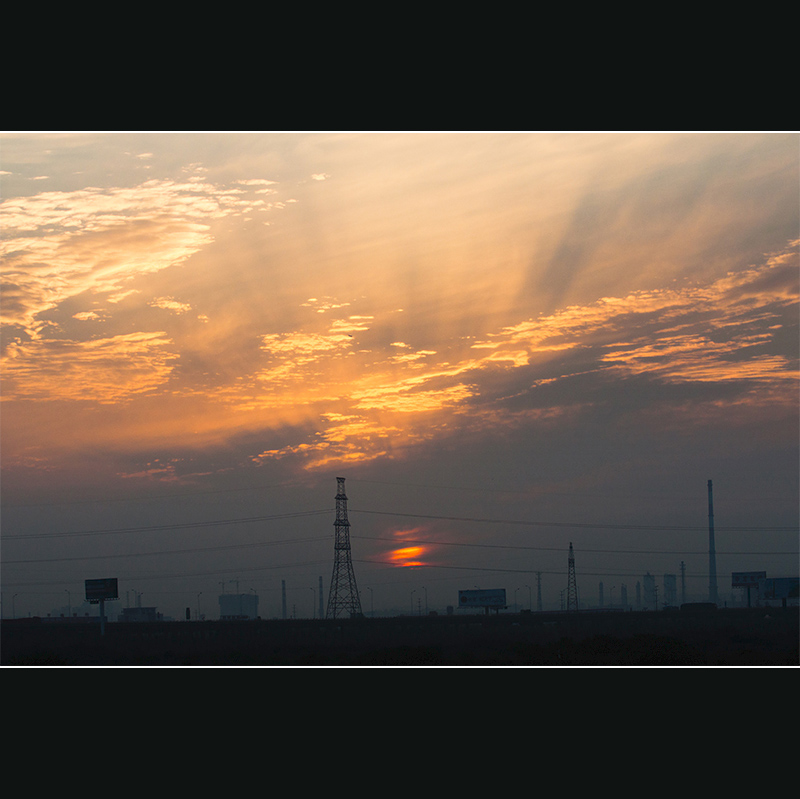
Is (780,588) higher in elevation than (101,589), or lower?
lower

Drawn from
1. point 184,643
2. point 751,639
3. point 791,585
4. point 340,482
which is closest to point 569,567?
point 791,585

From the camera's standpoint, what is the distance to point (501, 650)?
80812mm

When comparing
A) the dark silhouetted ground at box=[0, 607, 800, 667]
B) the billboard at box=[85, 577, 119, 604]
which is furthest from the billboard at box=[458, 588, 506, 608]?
the billboard at box=[85, 577, 119, 604]

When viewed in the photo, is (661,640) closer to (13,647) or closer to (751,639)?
(751,639)

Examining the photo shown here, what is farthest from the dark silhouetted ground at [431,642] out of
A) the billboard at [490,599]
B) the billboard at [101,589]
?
the billboard at [490,599]

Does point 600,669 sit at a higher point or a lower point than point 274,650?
higher

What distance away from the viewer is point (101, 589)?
151375mm

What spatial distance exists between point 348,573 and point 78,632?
35702mm

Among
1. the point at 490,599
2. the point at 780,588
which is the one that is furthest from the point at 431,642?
the point at 780,588

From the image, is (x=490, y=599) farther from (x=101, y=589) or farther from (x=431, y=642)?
(x=431, y=642)

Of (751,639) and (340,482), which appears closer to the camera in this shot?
(751,639)

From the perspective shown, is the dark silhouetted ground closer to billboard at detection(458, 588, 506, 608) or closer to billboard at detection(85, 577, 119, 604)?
billboard at detection(85, 577, 119, 604)
